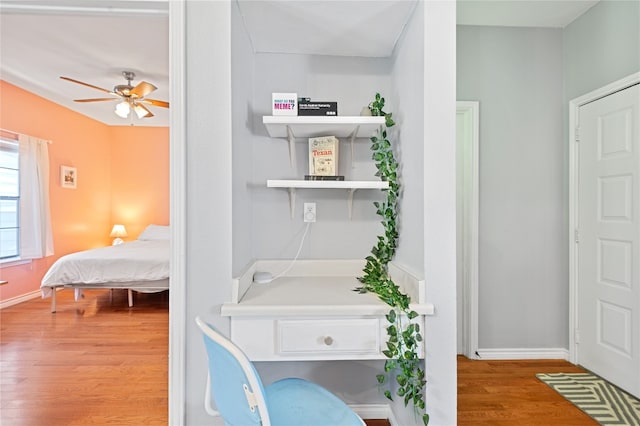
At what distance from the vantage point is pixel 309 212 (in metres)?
1.95

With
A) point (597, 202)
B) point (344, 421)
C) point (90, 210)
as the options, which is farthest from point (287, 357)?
point (90, 210)

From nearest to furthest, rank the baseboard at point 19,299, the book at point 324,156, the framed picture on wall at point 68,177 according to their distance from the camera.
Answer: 1. the book at point 324,156
2. the baseboard at point 19,299
3. the framed picture on wall at point 68,177

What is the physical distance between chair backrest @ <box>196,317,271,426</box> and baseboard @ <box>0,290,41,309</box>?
448 centimetres

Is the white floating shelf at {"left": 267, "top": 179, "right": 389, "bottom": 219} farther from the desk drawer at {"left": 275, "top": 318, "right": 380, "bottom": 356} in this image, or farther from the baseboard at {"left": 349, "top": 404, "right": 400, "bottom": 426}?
the baseboard at {"left": 349, "top": 404, "right": 400, "bottom": 426}

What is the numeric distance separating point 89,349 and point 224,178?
8.07 ft

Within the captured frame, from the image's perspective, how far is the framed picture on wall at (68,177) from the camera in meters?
5.06

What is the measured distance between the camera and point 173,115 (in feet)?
4.45

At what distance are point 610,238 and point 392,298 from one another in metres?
1.88

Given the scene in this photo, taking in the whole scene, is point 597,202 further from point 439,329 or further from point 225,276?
point 225,276

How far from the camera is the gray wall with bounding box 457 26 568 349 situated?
267cm

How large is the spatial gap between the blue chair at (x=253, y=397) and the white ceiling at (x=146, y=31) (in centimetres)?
131

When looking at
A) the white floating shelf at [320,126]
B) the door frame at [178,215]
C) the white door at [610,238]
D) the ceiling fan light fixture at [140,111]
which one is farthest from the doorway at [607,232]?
the ceiling fan light fixture at [140,111]

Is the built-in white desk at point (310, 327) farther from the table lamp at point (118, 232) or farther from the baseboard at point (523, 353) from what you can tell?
the table lamp at point (118, 232)

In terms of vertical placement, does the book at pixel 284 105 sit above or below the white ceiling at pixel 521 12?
below
